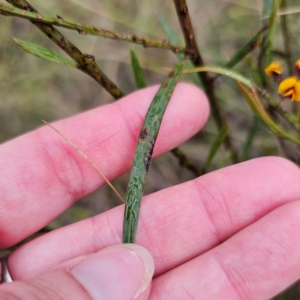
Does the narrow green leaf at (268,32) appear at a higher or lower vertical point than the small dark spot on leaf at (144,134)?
higher

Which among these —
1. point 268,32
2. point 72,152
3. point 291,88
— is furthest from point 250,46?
point 72,152

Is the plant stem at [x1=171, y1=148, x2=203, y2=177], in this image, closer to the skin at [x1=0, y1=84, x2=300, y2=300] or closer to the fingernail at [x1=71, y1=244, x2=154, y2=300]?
the skin at [x1=0, y1=84, x2=300, y2=300]

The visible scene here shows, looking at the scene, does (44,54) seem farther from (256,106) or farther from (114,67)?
(114,67)

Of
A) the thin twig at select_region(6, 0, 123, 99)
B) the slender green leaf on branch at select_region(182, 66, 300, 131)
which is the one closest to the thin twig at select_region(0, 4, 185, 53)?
the thin twig at select_region(6, 0, 123, 99)

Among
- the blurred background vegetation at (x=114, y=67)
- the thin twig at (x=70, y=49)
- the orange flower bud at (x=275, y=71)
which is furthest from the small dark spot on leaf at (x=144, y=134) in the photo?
the blurred background vegetation at (x=114, y=67)

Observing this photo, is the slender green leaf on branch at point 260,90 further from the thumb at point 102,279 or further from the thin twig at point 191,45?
the thumb at point 102,279

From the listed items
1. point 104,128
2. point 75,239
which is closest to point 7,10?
point 104,128
